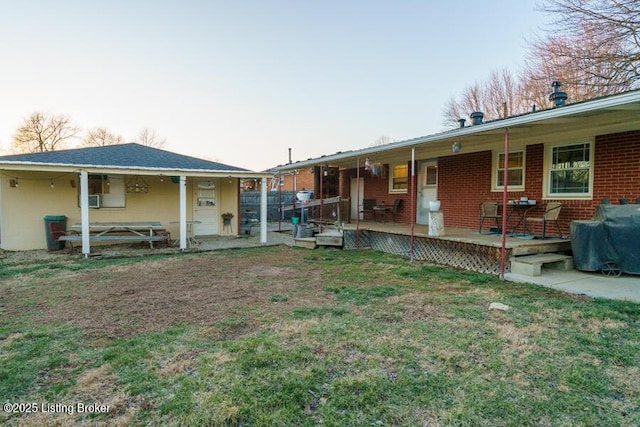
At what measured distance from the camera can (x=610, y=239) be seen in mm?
5684

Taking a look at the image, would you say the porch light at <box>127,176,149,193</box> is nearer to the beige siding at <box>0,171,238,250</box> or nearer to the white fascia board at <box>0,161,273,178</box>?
the beige siding at <box>0,171,238,250</box>

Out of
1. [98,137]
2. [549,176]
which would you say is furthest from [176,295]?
[98,137]

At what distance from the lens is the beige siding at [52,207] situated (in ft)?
→ 32.1

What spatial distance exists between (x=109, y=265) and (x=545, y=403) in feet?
27.1

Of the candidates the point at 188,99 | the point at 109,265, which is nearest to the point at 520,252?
the point at 109,265

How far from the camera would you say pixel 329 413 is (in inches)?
89.6

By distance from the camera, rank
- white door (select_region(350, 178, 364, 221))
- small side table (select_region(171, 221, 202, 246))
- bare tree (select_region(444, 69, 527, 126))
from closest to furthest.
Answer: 1. small side table (select_region(171, 221, 202, 246))
2. white door (select_region(350, 178, 364, 221))
3. bare tree (select_region(444, 69, 527, 126))

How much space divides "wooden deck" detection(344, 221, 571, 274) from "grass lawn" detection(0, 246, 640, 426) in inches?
32.1

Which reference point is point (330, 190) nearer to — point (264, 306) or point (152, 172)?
point (152, 172)

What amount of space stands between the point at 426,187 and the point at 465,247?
13.1 feet

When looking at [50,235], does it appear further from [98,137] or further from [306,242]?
[98,137]

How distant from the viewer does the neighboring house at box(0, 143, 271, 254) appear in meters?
9.48

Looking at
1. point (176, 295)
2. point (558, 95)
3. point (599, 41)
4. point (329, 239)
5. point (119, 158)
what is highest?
point (599, 41)

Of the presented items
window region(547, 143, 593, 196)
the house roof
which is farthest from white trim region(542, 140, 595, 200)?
the house roof
